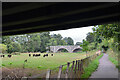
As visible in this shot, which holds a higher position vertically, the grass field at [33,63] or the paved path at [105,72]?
the paved path at [105,72]

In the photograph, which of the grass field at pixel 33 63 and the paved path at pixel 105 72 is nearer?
the paved path at pixel 105 72

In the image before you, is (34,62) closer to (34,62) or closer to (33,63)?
(34,62)

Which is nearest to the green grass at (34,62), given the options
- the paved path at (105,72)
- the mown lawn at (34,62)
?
the mown lawn at (34,62)

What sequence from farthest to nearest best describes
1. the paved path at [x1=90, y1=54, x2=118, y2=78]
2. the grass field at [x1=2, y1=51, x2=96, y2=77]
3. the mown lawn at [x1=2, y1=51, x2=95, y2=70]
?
the mown lawn at [x1=2, y1=51, x2=95, y2=70] < the grass field at [x1=2, y1=51, x2=96, y2=77] < the paved path at [x1=90, y1=54, x2=118, y2=78]

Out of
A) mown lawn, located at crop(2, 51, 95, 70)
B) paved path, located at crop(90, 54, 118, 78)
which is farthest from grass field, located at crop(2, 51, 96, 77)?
paved path, located at crop(90, 54, 118, 78)

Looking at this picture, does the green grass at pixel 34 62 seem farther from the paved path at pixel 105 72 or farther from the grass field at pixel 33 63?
the paved path at pixel 105 72

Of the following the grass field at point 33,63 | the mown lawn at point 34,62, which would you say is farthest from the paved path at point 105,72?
the mown lawn at point 34,62

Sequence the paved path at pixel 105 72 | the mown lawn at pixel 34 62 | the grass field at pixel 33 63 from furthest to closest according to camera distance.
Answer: the mown lawn at pixel 34 62 < the grass field at pixel 33 63 < the paved path at pixel 105 72

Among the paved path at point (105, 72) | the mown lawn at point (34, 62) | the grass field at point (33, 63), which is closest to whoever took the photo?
the paved path at point (105, 72)

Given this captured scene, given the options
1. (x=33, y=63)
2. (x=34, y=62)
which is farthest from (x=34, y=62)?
(x=33, y=63)

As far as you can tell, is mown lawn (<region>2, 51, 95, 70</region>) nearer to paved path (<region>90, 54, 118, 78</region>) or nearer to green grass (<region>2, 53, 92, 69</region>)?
green grass (<region>2, 53, 92, 69</region>)

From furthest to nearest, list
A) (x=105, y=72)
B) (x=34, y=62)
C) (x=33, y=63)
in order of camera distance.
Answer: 1. (x=34, y=62)
2. (x=33, y=63)
3. (x=105, y=72)

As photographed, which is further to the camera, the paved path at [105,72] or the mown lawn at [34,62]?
the mown lawn at [34,62]

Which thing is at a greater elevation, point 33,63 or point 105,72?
point 105,72
